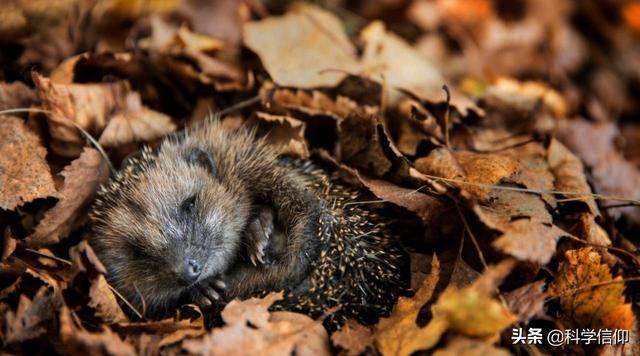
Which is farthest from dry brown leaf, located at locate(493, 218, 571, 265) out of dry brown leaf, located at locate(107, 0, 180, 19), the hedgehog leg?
dry brown leaf, located at locate(107, 0, 180, 19)

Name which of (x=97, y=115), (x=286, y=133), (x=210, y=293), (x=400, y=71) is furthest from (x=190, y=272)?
(x=400, y=71)

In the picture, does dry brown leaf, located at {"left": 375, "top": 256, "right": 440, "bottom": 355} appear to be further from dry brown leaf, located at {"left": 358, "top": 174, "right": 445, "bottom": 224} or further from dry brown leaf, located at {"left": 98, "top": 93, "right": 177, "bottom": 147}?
dry brown leaf, located at {"left": 98, "top": 93, "right": 177, "bottom": 147}

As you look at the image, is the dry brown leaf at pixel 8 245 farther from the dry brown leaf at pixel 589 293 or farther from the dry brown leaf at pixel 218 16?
the dry brown leaf at pixel 589 293

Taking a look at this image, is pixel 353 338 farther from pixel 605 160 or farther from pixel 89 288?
pixel 605 160

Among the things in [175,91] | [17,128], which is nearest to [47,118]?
[17,128]

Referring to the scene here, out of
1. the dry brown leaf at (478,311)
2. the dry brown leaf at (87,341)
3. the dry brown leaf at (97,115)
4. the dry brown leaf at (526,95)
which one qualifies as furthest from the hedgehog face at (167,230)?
the dry brown leaf at (526,95)
